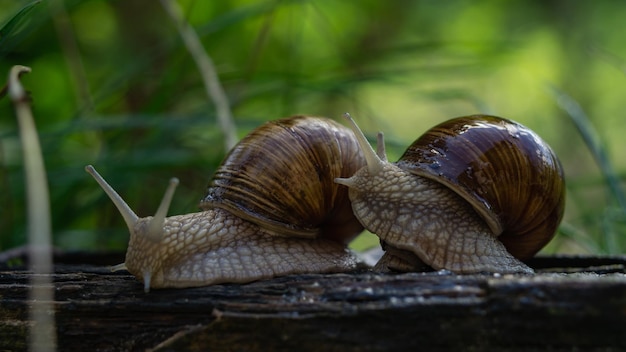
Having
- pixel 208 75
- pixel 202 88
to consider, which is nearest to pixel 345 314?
pixel 208 75

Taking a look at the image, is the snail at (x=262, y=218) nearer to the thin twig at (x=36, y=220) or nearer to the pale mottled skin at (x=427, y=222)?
the pale mottled skin at (x=427, y=222)

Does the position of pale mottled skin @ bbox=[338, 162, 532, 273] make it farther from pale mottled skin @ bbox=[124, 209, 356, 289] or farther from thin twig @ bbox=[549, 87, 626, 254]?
thin twig @ bbox=[549, 87, 626, 254]

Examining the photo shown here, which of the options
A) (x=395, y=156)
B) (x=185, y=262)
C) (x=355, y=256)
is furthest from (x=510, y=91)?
(x=185, y=262)

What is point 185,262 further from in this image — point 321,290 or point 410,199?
point 410,199

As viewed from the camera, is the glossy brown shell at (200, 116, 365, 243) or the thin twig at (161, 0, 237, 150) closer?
the glossy brown shell at (200, 116, 365, 243)

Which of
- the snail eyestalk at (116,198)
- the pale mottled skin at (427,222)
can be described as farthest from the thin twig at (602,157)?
the snail eyestalk at (116,198)

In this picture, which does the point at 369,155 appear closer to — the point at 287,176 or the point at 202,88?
the point at 287,176

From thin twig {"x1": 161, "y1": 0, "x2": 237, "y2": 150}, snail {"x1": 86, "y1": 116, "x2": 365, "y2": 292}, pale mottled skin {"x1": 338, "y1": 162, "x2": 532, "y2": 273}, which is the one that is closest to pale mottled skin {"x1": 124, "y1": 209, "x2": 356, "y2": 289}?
snail {"x1": 86, "y1": 116, "x2": 365, "y2": 292}
